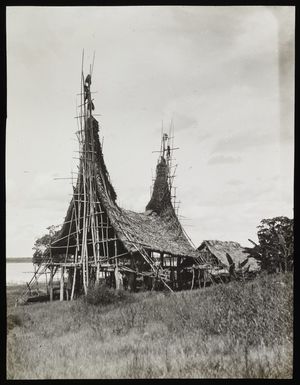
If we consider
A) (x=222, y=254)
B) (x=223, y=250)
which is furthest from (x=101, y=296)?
(x=223, y=250)

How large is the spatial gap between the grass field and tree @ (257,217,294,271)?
209 centimetres

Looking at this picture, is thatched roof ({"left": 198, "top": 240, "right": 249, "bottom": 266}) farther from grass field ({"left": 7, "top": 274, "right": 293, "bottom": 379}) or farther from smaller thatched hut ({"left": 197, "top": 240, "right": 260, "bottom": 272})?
grass field ({"left": 7, "top": 274, "right": 293, "bottom": 379})

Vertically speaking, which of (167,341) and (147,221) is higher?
(147,221)

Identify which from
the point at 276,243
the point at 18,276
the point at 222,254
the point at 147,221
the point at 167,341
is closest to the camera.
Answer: the point at 167,341

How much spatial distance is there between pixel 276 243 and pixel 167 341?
22.9 feet

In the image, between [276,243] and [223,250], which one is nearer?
[276,243]

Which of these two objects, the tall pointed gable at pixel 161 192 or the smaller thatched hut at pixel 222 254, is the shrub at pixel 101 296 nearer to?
the smaller thatched hut at pixel 222 254

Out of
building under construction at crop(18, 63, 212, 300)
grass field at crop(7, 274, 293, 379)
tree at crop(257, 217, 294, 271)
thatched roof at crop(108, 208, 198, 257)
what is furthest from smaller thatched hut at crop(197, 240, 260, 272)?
grass field at crop(7, 274, 293, 379)

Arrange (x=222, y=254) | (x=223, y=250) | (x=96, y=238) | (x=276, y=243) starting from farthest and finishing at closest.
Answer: (x=223, y=250), (x=222, y=254), (x=96, y=238), (x=276, y=243)

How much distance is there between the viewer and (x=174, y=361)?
679cm

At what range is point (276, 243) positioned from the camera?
1364 centimetres

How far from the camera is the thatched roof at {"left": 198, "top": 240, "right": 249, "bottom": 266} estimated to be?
2505 centimetres

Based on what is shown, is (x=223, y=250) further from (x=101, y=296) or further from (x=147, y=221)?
(x=101, y=296)
